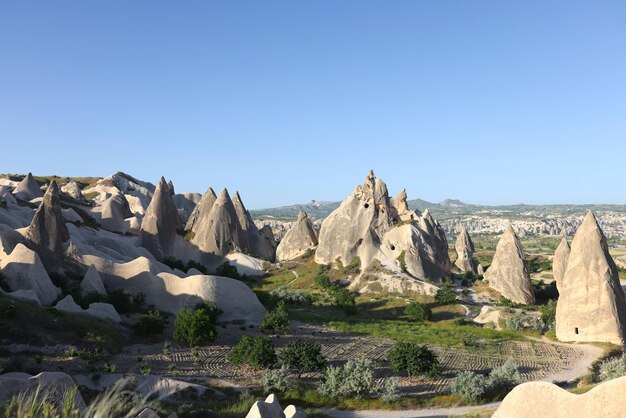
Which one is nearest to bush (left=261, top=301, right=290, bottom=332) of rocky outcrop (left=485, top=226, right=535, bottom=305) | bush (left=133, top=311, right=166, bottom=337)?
bush (left=133, top=311, right=166, bottom=337)

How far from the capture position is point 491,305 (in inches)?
1898

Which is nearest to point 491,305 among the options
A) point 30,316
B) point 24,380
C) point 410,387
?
point 410,387

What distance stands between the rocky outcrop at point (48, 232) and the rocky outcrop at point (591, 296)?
128 feet

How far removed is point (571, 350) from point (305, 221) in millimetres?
42362

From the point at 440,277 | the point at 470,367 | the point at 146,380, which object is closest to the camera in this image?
the point at 146,380

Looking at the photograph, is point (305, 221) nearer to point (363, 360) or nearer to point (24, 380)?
point (363, 360)

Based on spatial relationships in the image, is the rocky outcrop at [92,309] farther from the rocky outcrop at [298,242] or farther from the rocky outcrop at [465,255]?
the rocky outcrop at [465,255]

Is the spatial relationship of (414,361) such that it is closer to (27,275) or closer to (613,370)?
(613,370)

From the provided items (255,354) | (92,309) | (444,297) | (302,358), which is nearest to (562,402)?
(302,358)

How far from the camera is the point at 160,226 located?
203 feet

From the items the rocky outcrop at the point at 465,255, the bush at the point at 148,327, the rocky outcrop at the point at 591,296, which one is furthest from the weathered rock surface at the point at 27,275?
the rocky outcrop at the point at 465,255

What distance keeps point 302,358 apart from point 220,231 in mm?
40990

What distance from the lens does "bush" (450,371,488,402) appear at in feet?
68.1

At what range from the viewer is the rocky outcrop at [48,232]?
34750 mm
